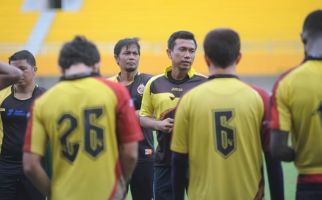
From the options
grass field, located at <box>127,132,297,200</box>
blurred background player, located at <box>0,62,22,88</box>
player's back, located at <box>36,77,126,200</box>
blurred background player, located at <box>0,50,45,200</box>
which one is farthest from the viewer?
grass field, located at <box>127,132,297,200</box>

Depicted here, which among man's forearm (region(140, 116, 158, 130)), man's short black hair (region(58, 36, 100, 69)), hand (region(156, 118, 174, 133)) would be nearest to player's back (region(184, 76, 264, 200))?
man's short black hair (region(58, 36, 100, 69))

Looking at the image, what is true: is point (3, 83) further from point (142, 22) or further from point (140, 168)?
point (142, 22)

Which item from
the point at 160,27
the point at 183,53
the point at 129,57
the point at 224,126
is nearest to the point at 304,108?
the point at 224,126

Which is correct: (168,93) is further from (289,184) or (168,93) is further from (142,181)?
(289,184)

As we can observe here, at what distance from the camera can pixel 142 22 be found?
902 inches

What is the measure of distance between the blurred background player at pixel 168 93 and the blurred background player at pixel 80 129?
1.99 m

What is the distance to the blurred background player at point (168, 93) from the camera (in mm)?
5699

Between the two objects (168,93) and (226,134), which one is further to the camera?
(168,93)

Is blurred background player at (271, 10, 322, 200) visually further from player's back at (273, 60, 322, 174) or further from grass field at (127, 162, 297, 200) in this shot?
grass field at (127, 162, 297, 200)

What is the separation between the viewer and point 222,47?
12.4 ft

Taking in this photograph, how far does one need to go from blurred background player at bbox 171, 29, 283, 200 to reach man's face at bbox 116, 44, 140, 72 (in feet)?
8.95

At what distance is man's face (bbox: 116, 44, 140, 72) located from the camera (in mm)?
6520

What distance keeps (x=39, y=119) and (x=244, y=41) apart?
19361 millimetres

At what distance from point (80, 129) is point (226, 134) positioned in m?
0.89
